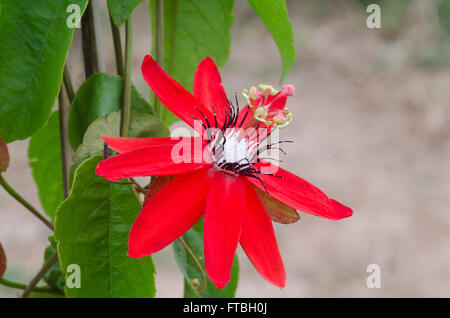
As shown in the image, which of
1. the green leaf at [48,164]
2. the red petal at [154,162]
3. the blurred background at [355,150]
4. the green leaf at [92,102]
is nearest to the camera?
the red petal at [154,162]

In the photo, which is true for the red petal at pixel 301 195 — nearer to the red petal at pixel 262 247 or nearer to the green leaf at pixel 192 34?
the red petal at pixel 262 247

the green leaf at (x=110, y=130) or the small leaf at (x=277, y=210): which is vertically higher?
the green leaf at (x=110, y=130)

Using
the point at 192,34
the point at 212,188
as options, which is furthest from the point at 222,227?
the point at 192,34

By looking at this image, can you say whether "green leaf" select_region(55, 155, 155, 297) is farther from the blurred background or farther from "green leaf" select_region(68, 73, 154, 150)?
the blurred background

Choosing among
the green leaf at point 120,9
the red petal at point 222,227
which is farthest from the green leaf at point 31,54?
the red petal at point 222,227

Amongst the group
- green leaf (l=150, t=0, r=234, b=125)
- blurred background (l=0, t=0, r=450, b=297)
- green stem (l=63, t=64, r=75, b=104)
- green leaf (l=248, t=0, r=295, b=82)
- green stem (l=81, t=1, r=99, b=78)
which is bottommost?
green stem (l=63, t=64, r=75, b=104)

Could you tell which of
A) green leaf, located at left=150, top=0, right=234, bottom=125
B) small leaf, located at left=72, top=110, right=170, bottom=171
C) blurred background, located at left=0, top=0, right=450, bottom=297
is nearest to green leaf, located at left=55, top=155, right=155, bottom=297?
small leaf, located at left=72, top=110, right=170, bottom=171
